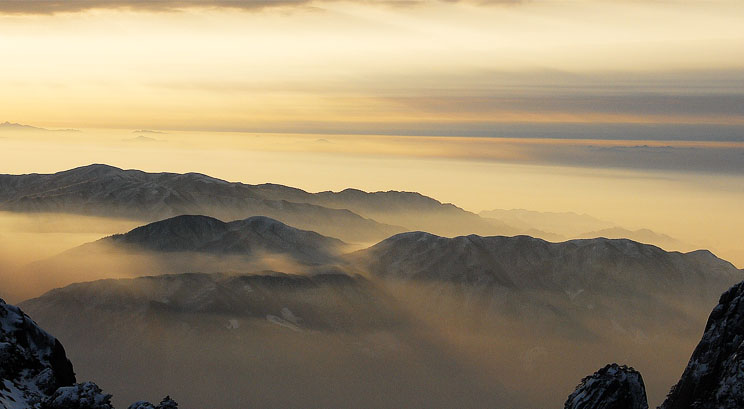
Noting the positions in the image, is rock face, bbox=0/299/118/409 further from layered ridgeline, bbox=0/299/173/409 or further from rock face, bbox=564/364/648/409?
rock face, bbox=564/364/648/409

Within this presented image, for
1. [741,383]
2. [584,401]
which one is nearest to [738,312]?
[741,383]

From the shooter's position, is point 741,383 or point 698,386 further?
point 698,386

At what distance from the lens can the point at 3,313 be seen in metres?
84.8

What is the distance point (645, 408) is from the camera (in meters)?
77.6

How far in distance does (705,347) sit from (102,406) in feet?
→ 168

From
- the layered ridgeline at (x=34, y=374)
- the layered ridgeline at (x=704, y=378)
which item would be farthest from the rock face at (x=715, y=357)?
the layered ridgeline at (x=34, y=374)

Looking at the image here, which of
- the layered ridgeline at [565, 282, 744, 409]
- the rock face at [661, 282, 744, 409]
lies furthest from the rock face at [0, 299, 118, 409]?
the rock face at [661, 282, 744, 409]

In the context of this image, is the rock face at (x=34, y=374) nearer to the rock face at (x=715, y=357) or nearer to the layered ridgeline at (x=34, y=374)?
the layered ridgeline at (x=34, y=374)

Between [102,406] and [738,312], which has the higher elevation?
[738,312]

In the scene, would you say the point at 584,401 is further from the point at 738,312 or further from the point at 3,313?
the point at 3,313

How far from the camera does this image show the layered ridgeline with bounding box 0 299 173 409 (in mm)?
70312

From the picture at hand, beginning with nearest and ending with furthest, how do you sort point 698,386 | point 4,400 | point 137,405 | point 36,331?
point 4,400 < point 137,405 < point 698,386 < point 36,331

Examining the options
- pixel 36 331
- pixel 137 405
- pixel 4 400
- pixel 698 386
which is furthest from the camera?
pixel 36 331

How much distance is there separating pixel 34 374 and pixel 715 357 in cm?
5829
